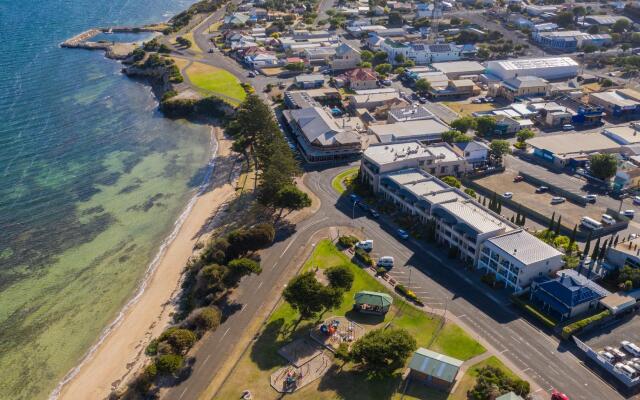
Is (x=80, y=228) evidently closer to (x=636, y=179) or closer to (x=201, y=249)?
(x=201, y=249)

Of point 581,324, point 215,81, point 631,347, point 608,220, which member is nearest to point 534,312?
point 581,324

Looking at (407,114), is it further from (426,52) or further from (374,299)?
(374,299)

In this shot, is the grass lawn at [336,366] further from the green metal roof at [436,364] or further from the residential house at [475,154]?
the residential house at [475,154]

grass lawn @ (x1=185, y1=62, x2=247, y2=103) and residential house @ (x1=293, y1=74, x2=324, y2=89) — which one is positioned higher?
residential house @ (x1=293, y1=74, x2=324, y2=89)

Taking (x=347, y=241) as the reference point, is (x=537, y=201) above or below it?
below

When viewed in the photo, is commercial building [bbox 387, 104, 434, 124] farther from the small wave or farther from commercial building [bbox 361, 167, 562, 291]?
the small wave

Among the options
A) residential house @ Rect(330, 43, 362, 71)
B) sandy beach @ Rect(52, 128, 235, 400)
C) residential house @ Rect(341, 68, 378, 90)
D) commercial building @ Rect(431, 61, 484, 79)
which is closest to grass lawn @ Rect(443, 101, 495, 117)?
commercial building @ Rect(431, 61, 484, 79)
